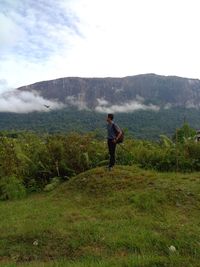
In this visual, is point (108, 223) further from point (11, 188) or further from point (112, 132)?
point (11, 188)

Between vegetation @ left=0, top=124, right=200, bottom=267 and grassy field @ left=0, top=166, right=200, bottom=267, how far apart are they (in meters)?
0.02

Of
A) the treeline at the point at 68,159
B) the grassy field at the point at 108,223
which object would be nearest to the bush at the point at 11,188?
the treeline at the point at 68,159

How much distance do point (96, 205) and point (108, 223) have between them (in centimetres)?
171

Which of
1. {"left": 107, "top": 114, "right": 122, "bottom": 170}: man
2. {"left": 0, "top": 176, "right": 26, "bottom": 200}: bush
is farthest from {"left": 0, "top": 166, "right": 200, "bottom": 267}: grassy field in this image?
{"left": 107, "top": 114, "right": 122, "bottom": 170}: man

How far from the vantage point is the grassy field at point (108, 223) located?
7.48 meters

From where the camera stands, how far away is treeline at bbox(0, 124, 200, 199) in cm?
1497

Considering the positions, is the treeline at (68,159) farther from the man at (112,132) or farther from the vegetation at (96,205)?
the man at (112,132)

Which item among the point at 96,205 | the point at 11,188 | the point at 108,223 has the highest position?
the point at 108,223

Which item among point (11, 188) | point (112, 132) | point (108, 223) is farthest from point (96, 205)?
point (11, 188)

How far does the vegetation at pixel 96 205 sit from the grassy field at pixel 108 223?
2cm

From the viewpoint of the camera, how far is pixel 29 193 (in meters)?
14.5

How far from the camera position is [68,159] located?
15.5 meters

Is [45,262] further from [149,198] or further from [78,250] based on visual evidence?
[149,198]

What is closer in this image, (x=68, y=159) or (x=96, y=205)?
(x=96, y=205)
